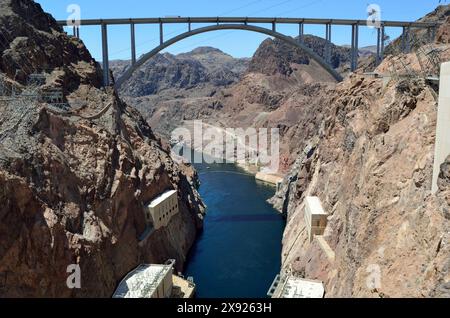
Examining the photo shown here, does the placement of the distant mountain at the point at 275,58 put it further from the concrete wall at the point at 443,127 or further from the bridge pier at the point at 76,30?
the concrete wall at the point at 443,127

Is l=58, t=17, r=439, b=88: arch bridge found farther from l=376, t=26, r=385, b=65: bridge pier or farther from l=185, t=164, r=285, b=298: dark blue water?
l=185, t=164, r=285, b=298: dark blue water

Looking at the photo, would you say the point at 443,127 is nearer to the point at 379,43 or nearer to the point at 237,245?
the point at 237,245

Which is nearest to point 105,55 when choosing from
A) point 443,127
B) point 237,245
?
point 237,245

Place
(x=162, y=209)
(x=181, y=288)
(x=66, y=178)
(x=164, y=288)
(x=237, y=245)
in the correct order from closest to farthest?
(x=66, y=178) → (x=164, y=288) → (x=181, y=288) → (x=162, y=209) → (x=237, y=245)

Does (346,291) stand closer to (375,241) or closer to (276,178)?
(375,241)

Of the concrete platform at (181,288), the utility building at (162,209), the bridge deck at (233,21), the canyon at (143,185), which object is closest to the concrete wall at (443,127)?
the canyon at (143,185)

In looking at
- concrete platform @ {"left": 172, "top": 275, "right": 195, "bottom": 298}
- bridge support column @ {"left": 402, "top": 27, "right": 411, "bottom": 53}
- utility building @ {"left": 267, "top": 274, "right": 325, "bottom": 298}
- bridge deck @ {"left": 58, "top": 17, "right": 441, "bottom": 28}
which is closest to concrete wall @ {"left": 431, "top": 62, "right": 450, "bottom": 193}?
utility building @ {"left": 267, "top": 274, "right": 325, "bottom": 298}
